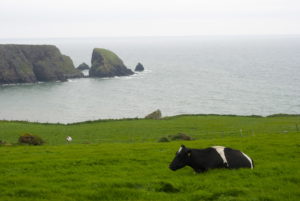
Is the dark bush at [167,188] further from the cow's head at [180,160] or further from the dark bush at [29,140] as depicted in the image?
the dark bush at [29,140]

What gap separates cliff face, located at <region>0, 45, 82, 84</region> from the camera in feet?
585

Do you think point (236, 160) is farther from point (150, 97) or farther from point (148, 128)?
point (150, 97)

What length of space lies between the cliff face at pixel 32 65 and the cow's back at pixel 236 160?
171 metres

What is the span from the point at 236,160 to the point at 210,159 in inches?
46.5

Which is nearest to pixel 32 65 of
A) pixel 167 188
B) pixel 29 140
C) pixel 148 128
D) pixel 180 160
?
pixel 148 128

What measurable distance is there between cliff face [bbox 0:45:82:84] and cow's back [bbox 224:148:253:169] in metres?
171

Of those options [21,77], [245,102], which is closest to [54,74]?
[21,77]

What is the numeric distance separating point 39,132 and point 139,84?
370 feet

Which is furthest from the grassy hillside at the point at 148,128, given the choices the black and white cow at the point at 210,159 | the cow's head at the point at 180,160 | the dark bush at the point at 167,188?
the dark bush at the point at 167,188

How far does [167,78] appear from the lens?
187750mm

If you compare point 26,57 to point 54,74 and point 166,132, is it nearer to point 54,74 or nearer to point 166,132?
point 54,74

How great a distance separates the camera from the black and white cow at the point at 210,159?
17.0 meters

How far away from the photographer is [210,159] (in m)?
17.4

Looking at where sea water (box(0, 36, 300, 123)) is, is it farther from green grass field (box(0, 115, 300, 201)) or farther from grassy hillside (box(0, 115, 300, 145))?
green grass field (box(0, 115, 300, 201))
